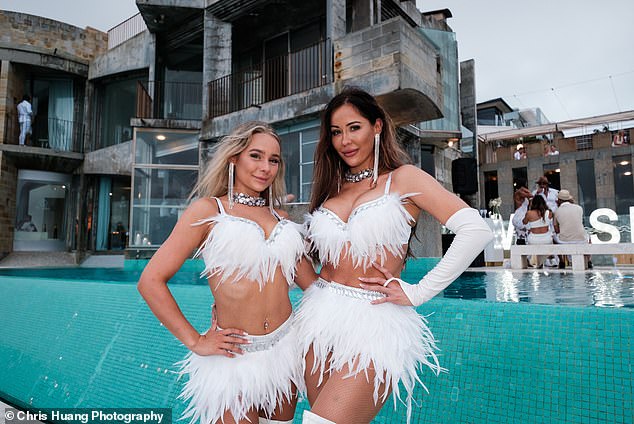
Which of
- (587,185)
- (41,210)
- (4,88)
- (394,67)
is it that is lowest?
(41,210)

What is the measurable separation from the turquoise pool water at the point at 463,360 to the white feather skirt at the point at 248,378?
3.90 feet

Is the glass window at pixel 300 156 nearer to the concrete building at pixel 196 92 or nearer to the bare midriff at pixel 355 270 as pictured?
the concrete building at pixel 196 92

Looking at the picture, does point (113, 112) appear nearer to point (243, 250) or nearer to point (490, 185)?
point (243, 250)

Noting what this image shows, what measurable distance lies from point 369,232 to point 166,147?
13223 mm

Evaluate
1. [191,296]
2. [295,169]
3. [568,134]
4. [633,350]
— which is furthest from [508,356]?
[568,134]

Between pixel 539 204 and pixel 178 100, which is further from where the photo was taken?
pixel 178 100

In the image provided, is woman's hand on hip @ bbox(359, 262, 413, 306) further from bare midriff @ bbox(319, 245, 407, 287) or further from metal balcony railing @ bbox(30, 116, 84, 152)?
metal balcony railing @ bbox(30, 116, 84, 152)

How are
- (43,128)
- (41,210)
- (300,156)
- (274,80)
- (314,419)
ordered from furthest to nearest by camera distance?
(43,128), (41,210), (274,80), (300,156), (314,419)

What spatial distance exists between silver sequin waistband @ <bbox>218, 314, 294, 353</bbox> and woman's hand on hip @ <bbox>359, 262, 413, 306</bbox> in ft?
1.39

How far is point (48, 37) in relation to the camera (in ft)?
58.5

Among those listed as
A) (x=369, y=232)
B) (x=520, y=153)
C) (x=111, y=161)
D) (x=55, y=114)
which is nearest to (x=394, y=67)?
(x=369, y=232)

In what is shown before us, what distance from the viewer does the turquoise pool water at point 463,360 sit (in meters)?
2.19

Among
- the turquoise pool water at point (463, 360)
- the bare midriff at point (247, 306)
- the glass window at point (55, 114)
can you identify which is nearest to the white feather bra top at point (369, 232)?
the bare midriff at point (247, 306)

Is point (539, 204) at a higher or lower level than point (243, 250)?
higher
